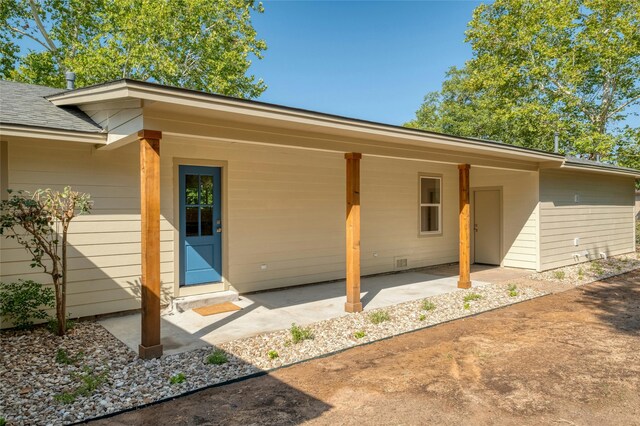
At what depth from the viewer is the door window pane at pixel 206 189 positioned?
20.9 feet

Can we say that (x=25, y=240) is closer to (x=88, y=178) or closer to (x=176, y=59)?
(x=88, y=178)

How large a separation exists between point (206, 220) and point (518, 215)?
7.08 meters

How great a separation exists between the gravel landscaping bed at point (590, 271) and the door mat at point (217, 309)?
6.41 meters

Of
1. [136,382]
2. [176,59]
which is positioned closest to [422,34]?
[176,59]

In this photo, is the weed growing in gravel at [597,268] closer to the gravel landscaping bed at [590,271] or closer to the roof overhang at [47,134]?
the gravel landscaping bed at [590,271]

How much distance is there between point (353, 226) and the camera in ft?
18.6

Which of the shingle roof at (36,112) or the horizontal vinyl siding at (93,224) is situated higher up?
the shingle roof at (36,112)

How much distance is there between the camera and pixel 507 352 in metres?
4.34

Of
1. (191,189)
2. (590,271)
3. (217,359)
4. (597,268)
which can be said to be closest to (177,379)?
(217,359)

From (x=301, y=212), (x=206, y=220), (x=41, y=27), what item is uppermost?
(x=41, y=27)

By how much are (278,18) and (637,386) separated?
20010 millimetres

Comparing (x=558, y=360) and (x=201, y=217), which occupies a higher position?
(x=201, y=217)

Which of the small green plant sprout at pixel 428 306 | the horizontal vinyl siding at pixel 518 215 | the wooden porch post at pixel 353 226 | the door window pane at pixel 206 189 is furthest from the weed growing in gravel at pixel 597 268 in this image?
the door window pane at pixel 206 189

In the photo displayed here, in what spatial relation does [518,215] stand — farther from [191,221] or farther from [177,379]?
[177,379]
